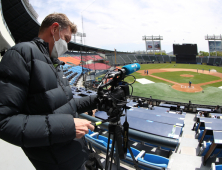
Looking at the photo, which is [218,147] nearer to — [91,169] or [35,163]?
[91,169]

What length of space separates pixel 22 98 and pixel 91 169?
107 centimetres

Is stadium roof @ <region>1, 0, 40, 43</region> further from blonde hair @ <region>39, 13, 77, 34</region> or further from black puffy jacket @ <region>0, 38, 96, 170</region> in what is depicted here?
black puffy jacket @ <region>0, 38, 96, 170</region>

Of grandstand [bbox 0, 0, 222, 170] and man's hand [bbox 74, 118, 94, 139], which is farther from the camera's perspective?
grandstand [bbox 0, 0, 222, 170]

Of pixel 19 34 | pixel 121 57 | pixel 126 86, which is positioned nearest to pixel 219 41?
pixel 121 57

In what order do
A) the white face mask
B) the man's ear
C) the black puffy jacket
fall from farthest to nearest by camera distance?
the white face mask < the man's ear < the black puffy jacket

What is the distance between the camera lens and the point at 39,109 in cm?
106

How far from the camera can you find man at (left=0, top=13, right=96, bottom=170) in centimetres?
88

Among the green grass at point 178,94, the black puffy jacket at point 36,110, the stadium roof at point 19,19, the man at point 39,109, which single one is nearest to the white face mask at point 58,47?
the man at point 39,109

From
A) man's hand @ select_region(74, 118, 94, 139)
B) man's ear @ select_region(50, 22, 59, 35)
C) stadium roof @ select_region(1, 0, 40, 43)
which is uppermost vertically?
stadium roof @ select_region(1, 0, 40, 43)

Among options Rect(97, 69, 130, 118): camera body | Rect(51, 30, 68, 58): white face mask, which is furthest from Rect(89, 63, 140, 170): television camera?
Rect(51, 30, 68, 58): white face mask

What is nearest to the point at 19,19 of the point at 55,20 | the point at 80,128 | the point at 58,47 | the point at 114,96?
the point at 58,47

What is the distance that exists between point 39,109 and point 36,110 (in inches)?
0.8

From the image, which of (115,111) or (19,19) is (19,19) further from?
(115,111)

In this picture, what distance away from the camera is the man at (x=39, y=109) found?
0.88 meters
